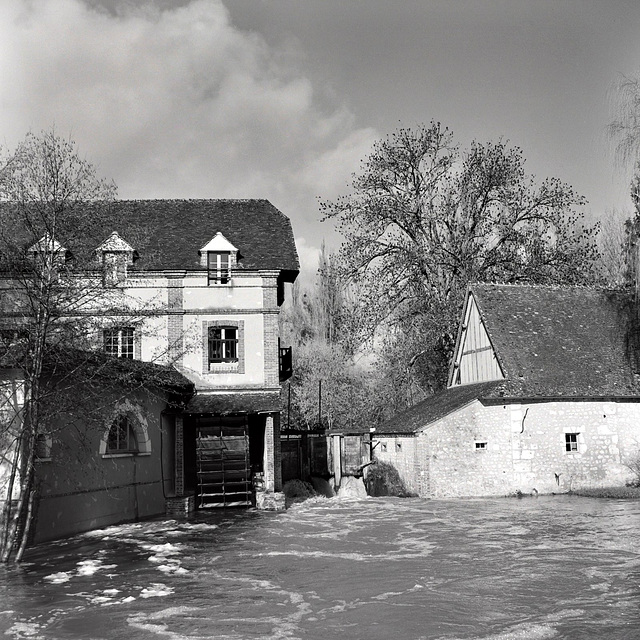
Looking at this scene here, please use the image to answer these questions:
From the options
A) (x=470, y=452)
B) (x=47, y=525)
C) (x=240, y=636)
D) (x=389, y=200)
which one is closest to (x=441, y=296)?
(x=389, y=200)

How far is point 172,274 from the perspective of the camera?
21.5m

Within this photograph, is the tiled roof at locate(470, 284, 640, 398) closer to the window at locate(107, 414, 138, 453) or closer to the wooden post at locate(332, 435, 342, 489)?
the wooden post at locate(332, 435, 342, 489)

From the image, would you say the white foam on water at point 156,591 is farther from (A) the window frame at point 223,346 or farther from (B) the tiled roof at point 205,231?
(B) the tiled roof at point 205,231

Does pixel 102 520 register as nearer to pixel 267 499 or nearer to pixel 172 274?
pixel 267 499

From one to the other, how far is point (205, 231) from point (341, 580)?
13.9m

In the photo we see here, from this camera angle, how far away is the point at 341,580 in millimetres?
11430

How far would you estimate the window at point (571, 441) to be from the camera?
21703 millimetres

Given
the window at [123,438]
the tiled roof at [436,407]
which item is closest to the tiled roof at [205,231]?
the window at [123,438]

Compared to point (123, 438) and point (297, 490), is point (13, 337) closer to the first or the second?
point (123, 438)

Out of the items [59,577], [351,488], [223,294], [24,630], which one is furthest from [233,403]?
[24,630]

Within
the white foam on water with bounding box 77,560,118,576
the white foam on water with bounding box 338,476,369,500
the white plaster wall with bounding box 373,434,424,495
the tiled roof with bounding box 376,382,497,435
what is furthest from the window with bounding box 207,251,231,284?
the white foam on water with bounding box 77,560,118,576

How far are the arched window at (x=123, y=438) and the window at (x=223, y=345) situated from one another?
3587 millimetres

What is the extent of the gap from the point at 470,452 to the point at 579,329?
19.5 feet

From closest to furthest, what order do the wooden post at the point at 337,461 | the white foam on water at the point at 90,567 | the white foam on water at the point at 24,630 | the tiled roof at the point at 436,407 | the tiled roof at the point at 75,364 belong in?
the white foam on water at the point at 24,630, the white foam on water at the point at 90,567, the tiled roof at the point at 75,364, the tiled roof at the point at 436,407, the wooden post at the point at 337,461
